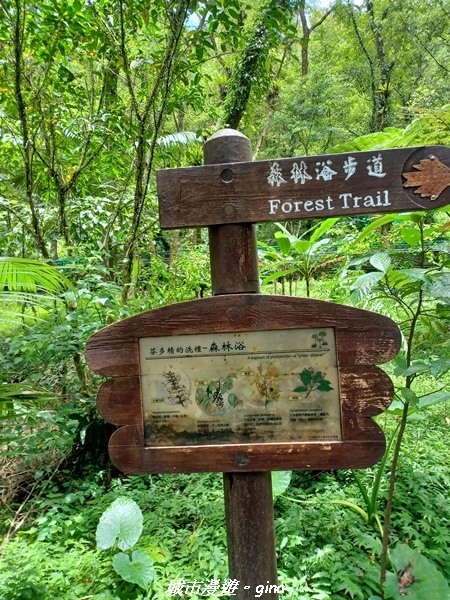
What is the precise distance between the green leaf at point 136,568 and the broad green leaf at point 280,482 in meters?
0.65

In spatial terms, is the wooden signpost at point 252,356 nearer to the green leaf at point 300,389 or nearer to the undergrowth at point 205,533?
the green leaf at point 300,389

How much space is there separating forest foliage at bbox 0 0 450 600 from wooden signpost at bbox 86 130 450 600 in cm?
27

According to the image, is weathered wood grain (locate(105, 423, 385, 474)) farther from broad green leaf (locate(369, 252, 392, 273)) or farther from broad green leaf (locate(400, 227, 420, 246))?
broad green leaf (locate(400, 227, 420, 246))

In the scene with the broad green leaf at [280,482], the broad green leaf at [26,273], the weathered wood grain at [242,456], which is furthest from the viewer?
the broad green leaf at [280,482]

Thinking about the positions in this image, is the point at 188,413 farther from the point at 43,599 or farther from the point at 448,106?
the point at 448,106

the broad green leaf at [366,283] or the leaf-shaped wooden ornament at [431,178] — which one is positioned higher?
the leaf-shaped wooden ornament at [431,178]

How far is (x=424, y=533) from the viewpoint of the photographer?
1.91 meters

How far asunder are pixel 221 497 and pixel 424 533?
1047 mm

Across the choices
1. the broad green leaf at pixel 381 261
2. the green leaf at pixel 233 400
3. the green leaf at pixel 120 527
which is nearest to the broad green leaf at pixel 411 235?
the broad green leaf at pixel 381 261

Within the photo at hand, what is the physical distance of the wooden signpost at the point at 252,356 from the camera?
1051 millimetres

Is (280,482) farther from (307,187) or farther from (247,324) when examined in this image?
(307,187)

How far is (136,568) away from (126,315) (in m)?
1.32

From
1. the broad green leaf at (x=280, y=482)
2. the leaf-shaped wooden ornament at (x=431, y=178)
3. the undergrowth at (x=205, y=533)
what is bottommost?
the undergrowth at (x=205, y=533)

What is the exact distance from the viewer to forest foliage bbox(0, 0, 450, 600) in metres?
1.55
